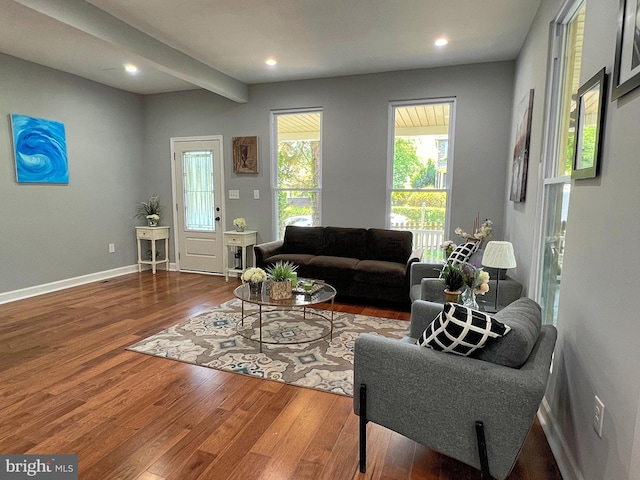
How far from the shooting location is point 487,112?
4359 millimetres

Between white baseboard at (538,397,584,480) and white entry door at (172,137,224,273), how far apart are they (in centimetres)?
471

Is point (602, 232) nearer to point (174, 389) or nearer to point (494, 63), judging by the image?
point (174, 389)

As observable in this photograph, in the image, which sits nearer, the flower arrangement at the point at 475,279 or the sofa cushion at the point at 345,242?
the flower arrangement at the point at 475,279

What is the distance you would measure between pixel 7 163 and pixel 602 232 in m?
5.44

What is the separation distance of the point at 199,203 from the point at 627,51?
5.43 metres

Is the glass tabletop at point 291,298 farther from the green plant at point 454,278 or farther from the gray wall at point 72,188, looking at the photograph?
the gray wall at point 72,188

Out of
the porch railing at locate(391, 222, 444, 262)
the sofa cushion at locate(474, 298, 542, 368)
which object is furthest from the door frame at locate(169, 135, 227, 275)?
the sofa cushion at locate(474, 298, 542, 368)

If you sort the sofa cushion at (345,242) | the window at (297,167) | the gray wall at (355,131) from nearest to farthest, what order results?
1. the gray wall at (355,131)
2. the sofa cushion at (345,242)
3. the window at (297,167)

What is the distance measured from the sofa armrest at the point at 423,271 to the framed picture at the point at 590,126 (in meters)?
1.78

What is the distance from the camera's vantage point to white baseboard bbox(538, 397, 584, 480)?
158cm

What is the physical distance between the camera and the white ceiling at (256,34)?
3.01 m

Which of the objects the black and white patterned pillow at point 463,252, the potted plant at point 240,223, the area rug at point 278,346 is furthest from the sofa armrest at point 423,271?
the potted plant at point 240,223

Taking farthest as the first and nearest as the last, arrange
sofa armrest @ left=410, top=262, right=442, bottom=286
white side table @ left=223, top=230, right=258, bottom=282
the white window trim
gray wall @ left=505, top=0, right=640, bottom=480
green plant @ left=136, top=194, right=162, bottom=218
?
1. green plant @ left=136, top=194, right=162, bottom=218
2. white side table @ left=223, top=230, right=258, bottom=282
3. the white window trim
4. sofa armrest @ left=410, top=262, right=442, bottom=286
5. gray wall @ left=505, top=0, right=640, bottom=480

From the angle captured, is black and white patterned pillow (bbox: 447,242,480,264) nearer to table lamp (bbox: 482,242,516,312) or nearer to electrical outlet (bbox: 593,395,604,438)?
table lamp (bbox: 482,242,516,312)
